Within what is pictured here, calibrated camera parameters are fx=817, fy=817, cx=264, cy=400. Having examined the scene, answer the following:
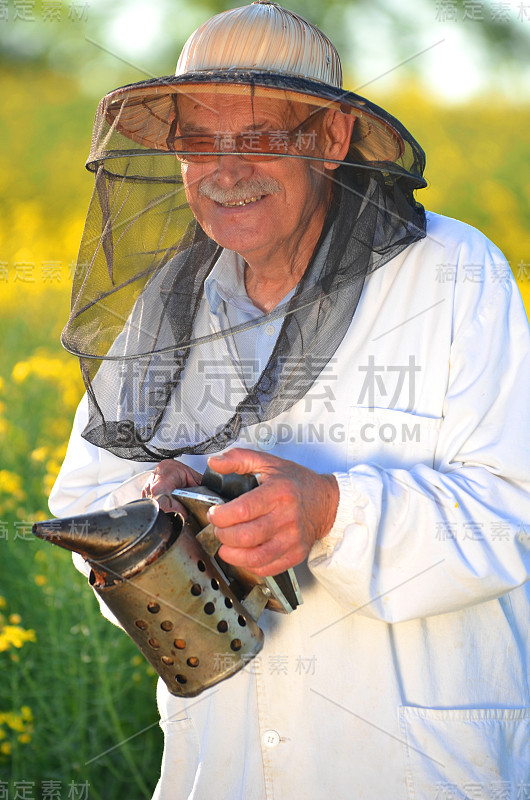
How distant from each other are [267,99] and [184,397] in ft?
2.20

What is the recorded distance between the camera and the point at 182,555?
138 cm

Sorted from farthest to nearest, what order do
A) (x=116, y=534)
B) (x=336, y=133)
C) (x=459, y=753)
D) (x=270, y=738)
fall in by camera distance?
(x=336, y=133) → (x=270, y=738) → (x=459, y=753) → (x=116, y=534)

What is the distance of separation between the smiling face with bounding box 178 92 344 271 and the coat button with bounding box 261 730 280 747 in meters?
1.01

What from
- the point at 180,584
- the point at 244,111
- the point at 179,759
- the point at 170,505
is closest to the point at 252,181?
the point at 244,111

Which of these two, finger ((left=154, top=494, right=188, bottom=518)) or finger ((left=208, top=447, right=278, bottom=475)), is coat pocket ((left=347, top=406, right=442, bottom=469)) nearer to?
finger ((left=208, top=447, right=278, bottom=475))

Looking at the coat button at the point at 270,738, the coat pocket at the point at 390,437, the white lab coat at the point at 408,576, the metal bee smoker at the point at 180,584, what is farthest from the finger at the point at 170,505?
the coat button at the point at 270,738

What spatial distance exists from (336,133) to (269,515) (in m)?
0.89

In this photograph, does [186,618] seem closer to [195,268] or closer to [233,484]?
[233,484]

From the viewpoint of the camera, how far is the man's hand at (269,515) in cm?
137

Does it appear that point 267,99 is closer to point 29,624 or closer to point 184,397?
point 184,397

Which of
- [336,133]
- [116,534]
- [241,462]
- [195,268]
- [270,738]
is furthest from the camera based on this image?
[195,268]

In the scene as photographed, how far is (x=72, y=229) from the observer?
22.9ft

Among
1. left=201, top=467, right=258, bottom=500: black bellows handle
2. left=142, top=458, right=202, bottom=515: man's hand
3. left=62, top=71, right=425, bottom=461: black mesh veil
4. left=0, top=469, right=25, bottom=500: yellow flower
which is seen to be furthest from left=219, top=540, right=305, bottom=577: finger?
left=0, top=469, right=25, bottom=500: yellow flower

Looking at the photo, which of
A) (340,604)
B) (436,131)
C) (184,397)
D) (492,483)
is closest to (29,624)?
(184,397)
